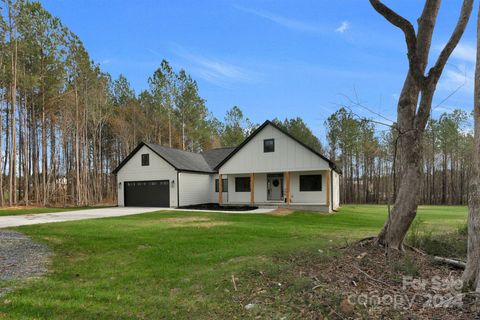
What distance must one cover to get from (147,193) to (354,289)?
68.3 ft

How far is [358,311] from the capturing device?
119 inches

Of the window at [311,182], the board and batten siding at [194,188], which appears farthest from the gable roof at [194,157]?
the window at [311,182]

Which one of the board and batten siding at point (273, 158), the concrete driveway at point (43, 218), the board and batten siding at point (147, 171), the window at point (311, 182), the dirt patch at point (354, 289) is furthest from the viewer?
the board and batten siding at point (147, 171)

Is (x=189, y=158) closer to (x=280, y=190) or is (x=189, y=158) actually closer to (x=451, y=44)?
(x=280, y=190)

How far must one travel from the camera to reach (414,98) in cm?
550

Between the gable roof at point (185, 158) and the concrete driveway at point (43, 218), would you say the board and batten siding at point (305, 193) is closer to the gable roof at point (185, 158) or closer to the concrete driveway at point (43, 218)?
the gable roof at point (185, 158)

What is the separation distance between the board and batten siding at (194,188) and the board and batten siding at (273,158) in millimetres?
2604

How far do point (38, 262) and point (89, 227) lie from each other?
448 cm

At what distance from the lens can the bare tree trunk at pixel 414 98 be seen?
5.18 m

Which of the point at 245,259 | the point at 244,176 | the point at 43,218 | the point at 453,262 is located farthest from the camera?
the point at 244,176

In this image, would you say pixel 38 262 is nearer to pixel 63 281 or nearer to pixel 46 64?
pixel 63 281

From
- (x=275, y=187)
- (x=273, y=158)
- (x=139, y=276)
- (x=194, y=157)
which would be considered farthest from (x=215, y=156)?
(x=139, y=276)

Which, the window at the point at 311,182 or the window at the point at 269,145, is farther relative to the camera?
the window at the point at 269,145

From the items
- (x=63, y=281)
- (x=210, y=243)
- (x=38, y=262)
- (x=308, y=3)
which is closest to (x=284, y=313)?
(x=63, y=281)
